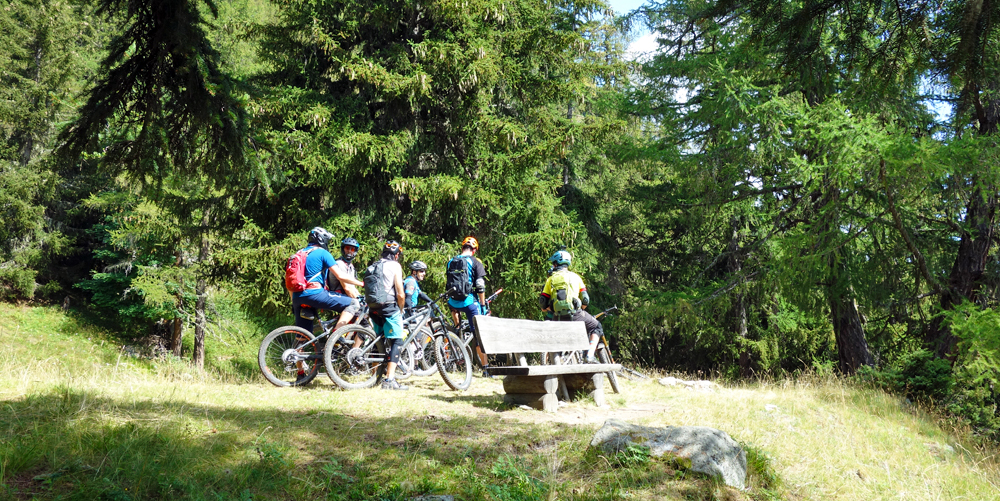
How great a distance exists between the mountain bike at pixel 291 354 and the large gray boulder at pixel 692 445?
12.5ft

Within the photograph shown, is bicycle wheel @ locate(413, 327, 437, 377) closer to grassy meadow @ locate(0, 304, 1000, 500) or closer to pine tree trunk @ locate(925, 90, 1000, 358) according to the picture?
grassy meadow @ locate(0, 304, 1000, 500)

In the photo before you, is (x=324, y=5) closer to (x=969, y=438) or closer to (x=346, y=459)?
(x=346, y=459)

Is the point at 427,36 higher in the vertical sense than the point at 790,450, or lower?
higher

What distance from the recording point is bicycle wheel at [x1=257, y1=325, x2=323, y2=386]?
6.87m

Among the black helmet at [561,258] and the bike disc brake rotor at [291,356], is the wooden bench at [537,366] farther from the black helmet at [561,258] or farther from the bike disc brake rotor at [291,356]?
the bike disc brake rotor at [291,356]

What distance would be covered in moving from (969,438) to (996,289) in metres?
3.11

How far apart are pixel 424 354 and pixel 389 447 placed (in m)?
4.24

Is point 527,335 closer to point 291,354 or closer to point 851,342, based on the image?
point 291,354

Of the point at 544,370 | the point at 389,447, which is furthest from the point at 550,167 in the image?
the point at 389,447

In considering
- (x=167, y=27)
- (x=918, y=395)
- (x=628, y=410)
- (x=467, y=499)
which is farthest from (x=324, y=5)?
(x=918, y=395)

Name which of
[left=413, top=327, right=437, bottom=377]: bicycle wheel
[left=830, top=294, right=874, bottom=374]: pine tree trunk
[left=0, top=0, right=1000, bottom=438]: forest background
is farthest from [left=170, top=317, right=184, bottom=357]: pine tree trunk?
[left=830, top=294, right=874, bottom=374]: pine tree trunk

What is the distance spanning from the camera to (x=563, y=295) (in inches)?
316

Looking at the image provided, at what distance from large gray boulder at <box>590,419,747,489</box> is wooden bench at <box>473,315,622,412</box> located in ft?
4.27

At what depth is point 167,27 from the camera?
472 centimetres
